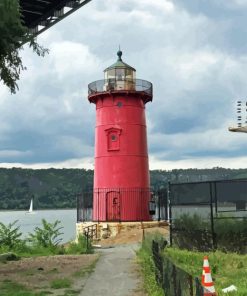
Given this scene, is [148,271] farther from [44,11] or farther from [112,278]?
[44,11]

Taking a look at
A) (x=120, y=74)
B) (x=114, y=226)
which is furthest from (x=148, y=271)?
(x=120, y=74)

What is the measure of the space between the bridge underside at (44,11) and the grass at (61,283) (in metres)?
11.3

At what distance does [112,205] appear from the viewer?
101 feet

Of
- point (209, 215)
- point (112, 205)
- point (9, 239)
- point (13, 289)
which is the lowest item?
point (13, 289)

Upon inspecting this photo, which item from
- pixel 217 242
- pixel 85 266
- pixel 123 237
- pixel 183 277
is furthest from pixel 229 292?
pixel 123 237

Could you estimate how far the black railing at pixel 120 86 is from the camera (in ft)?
104

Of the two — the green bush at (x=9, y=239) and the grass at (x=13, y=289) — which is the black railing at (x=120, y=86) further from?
the grass at (x=13, y=289)

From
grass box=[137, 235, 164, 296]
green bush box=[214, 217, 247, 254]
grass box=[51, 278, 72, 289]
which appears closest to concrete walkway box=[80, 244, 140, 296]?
grass box=[137, 235, 164, 296]

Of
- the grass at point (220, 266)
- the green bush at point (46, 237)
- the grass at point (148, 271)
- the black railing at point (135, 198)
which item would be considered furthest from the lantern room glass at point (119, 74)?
the grass at point (220, 266)

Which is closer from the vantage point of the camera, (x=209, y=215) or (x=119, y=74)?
(x=209, y=215)

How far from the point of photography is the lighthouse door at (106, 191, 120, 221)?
30.6 meters

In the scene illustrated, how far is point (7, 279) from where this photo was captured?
1364 centimetres

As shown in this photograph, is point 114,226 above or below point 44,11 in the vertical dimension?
below

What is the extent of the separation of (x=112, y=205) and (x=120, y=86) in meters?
6.97
